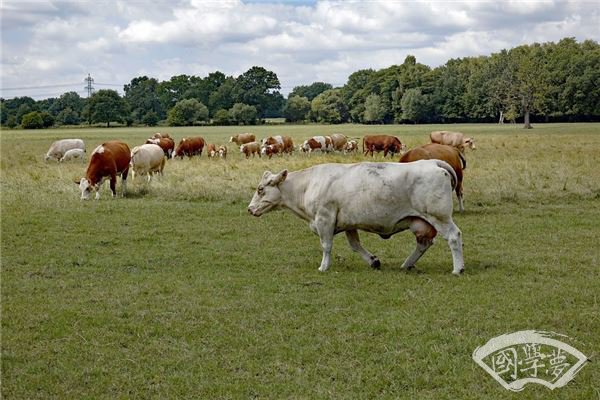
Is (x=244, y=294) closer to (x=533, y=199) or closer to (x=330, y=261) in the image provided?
(x=330, y=261)

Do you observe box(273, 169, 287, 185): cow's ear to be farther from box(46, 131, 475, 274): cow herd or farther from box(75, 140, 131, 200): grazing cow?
box(75, 140, 131, 200): grazing cow

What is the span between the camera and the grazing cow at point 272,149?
3762 cm

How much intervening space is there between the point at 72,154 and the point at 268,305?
29.8m

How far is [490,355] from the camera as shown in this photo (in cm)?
652

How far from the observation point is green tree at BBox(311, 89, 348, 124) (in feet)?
410

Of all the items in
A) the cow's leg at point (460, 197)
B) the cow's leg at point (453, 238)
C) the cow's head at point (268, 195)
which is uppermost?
the cow's head at point (268, 195)

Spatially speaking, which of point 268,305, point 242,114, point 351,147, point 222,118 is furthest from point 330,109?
point 268,305

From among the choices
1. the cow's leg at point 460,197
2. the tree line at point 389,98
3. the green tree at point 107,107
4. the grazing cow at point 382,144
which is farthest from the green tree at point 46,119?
the cow's leg at point 460,197

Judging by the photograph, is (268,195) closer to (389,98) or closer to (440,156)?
(440,156)

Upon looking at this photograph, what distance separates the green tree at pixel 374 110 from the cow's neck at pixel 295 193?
Result: 105 m

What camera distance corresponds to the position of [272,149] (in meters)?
37.9

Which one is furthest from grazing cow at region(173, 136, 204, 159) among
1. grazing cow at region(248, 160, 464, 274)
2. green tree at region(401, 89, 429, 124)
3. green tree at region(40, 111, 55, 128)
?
green tree at region(40, 111, 55, 128)

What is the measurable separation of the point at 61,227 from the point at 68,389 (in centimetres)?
871

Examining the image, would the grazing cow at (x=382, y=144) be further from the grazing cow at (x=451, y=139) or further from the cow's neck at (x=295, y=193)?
the cow's neck at (x=295, y=193)
